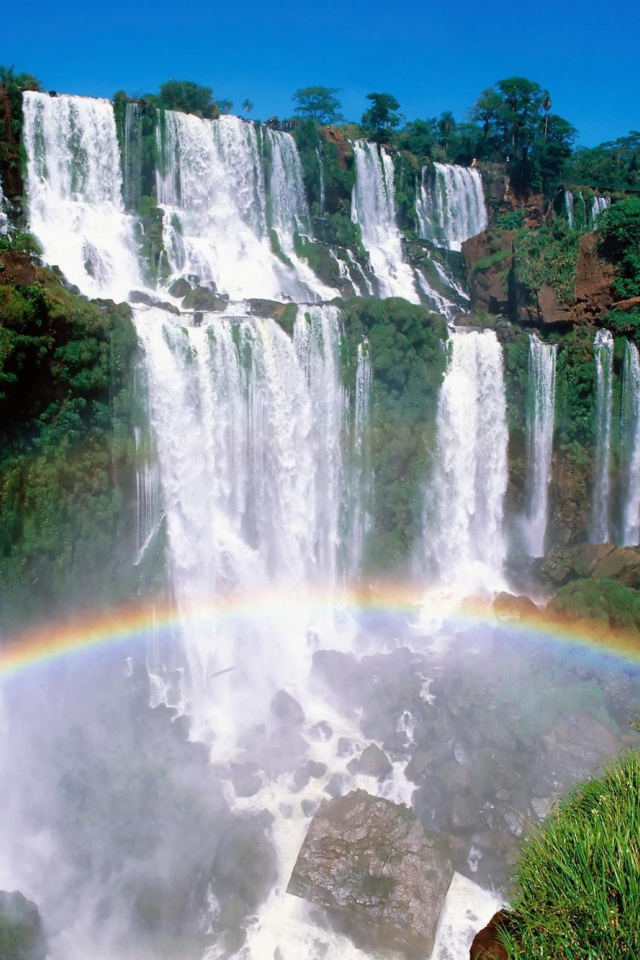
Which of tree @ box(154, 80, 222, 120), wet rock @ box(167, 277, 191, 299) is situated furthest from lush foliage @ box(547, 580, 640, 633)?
tree @ box(154, 80, 222, 120)

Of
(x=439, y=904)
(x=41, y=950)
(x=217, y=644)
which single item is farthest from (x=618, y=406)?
(x=41, y=950)

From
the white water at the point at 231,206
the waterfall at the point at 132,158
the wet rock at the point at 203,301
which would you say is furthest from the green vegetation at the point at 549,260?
the waterfall at the point at 132,158

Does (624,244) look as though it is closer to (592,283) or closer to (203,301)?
(592,283)

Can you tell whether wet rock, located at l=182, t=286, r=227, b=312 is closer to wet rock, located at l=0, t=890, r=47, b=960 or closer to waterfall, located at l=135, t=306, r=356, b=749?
waterfall, located at l=135, t=306, r=356, b=749

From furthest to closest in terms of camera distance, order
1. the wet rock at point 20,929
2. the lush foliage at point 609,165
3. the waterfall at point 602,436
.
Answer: the lush foliage at point 609,165 → the waterfall at point 602,436 → the wet rock at point 20,929

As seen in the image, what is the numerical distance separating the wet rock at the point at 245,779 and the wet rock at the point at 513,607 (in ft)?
26.2

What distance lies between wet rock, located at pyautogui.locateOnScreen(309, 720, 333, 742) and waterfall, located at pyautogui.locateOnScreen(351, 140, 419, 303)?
20.5m

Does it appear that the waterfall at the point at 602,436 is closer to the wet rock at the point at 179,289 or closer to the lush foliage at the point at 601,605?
the lush foliage at the point at 601,605

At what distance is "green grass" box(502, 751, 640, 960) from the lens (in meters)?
5.44

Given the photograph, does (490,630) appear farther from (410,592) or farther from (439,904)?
(439,904)

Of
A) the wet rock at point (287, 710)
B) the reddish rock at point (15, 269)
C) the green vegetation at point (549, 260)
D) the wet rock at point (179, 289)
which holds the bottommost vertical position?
the wet rock at point (287, 710)

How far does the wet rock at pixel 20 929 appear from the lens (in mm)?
10461

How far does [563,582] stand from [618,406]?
240 inches

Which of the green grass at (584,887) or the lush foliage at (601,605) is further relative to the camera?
the lush foliage at (601,605)
